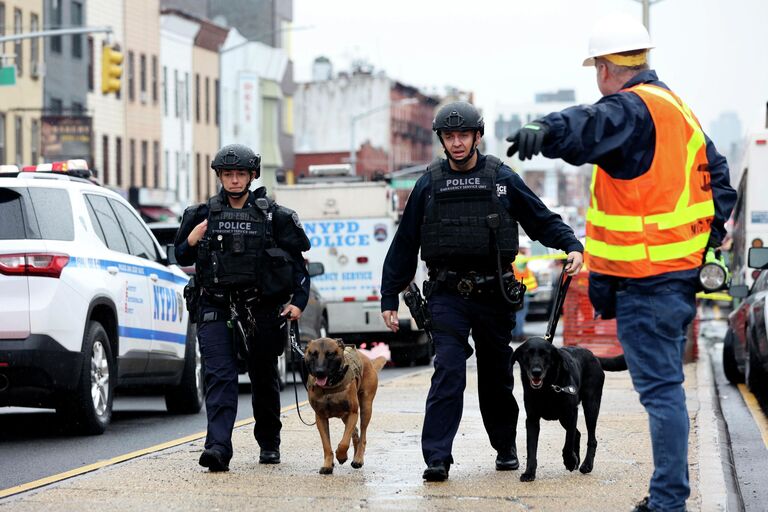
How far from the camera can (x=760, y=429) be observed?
1294 centimetres

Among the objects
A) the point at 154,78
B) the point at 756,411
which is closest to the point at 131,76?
the point at 154,78

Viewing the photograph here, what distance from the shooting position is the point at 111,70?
32.5m

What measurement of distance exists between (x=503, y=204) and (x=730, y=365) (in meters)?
10.4

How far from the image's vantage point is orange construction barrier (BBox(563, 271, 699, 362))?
2145cm

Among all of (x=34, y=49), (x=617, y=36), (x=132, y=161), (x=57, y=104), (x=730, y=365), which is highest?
(x=34, y=49)

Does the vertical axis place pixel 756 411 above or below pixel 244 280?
below

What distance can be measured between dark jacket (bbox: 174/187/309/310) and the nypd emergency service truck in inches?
542

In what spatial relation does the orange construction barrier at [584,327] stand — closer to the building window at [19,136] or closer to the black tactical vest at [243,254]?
the black tactical vest at [243,254]

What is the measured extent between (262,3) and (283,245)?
70.5 m

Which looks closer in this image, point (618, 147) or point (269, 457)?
point (618, 147)

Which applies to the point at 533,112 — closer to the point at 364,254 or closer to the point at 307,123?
the point at 307,123

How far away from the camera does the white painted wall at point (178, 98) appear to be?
60219mm

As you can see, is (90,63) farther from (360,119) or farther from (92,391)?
(360,119)

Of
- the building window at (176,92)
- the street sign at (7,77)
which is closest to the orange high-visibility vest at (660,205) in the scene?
the street sign at (7,77)
